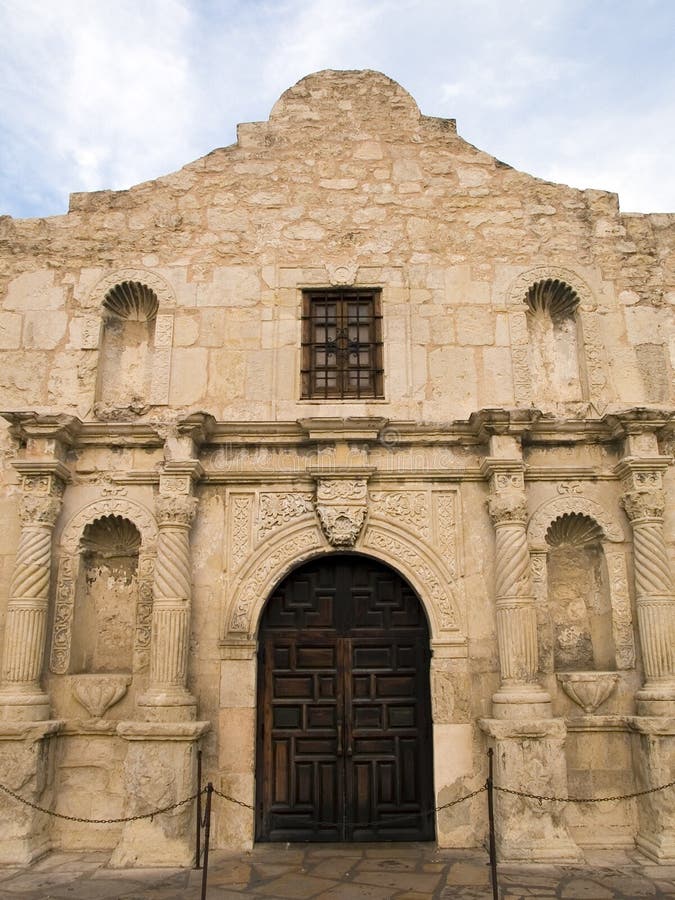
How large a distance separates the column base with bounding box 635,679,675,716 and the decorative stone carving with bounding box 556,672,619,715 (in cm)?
27

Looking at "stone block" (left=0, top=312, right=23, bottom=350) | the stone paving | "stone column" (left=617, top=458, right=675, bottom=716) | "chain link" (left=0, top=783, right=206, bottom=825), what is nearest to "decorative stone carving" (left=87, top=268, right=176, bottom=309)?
"stone block" (left=0, top=312, right=23, bottom=350)

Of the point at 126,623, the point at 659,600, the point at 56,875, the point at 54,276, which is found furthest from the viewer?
the point at 54,276

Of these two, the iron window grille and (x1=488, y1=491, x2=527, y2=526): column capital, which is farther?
the iron window grille

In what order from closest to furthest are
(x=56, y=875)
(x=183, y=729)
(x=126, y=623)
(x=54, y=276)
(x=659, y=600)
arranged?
(x=56, y=875) < (x=183, y=729) < (x=659, y=600) < (x=126, y=623) < (x=54, y=276)

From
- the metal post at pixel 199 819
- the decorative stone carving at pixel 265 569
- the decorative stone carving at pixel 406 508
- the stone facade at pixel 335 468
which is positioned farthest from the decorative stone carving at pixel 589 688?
the metal post at pixel 199 819

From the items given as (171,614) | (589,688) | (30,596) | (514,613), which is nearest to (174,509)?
(171,614)

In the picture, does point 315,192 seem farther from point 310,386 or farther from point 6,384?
point 6,384

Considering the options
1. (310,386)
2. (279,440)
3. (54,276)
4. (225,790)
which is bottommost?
(225,790)

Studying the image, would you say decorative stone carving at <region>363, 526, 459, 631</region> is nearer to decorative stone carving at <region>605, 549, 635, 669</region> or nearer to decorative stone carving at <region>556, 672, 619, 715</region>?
decorative stone carving at <region>556, 672, 619, 715</region>

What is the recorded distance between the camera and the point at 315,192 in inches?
326

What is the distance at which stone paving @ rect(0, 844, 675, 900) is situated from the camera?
546 cm

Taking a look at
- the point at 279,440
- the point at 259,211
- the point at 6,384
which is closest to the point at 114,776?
the point at 279,440

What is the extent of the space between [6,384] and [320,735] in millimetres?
4691

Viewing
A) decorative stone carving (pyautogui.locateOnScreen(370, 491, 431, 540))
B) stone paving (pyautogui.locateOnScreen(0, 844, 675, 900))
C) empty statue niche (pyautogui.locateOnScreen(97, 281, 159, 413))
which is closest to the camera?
stone paving (pyautogui.locateOnScreen(0, 844, 675, 900))
